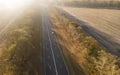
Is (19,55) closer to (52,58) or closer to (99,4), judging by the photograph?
(52,58)

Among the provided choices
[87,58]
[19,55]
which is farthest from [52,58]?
[87,58]

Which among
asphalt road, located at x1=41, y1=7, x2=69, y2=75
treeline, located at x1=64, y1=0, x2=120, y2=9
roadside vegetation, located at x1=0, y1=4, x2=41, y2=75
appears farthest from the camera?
treeline, located at x1=64, y1=0, x2=120, y2=9

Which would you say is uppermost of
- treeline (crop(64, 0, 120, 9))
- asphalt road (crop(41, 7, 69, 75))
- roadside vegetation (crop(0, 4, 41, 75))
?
roadside vegetation (crop(0, 4, 41, 75))

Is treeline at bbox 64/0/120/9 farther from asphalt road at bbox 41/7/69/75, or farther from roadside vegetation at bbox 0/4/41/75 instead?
roadside vegetation at bbox 0/4/41/75

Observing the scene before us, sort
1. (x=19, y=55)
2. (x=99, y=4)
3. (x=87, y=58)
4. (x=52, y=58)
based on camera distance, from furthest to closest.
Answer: (x=99, y=4) < (x=52, y=58) < (x=87, y=58) < (x=19, y=55)

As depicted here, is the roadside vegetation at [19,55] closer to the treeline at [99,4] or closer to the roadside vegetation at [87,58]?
the roadside vegetation at [87,58]

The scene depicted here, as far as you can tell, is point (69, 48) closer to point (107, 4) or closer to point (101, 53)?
point (101, 53)

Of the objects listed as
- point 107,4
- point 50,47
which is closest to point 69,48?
point 50,47

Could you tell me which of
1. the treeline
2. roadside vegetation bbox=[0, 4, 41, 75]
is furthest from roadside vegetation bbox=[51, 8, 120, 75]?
the treeline

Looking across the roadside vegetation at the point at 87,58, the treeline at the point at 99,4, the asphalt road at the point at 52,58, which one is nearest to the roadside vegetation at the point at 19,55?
the asphalt road at the point at 52,58

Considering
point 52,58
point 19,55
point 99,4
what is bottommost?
point 99,4

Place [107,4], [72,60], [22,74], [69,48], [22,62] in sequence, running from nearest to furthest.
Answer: [22,74] < [22,62] < [72,60] < [69,48] < [107,4]
